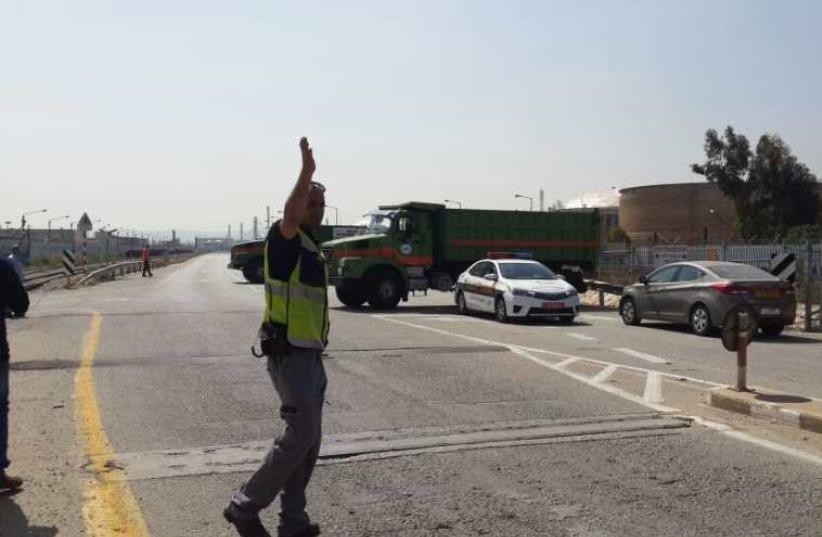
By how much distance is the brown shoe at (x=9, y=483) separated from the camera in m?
5.53

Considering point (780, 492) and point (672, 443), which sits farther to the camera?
point (672, 443)

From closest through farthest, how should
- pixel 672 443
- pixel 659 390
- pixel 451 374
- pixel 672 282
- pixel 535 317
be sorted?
pixel 672 443, pixel 659 390, pixel 451 374, pixel 672 282, pixel 535 317

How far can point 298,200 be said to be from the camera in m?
4.27

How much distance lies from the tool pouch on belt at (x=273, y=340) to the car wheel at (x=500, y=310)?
1414 cm

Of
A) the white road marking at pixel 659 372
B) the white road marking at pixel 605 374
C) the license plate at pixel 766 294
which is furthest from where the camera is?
the license plate at pixel 766 294

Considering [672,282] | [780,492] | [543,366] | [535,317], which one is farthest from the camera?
[535,317]

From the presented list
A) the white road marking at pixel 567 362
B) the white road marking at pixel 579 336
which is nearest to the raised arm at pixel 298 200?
the white road marking at pixel 567 362

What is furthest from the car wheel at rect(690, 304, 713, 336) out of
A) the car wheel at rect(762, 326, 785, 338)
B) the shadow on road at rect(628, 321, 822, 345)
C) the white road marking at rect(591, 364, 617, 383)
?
the white road marking at rect(591, 364, 617, 383)

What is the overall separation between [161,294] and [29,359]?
55.8ft

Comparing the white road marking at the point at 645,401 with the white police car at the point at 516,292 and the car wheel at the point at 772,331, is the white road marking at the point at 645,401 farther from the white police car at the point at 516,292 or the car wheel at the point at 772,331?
the car wheel at the point at 772,331

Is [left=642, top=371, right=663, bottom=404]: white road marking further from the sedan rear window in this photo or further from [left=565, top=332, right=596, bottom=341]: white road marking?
the sedan rear window

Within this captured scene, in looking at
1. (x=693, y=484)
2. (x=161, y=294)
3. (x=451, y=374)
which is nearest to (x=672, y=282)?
(x=451, y=374)

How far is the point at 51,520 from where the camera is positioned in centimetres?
502

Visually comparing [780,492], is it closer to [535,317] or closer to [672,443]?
[672,443]
